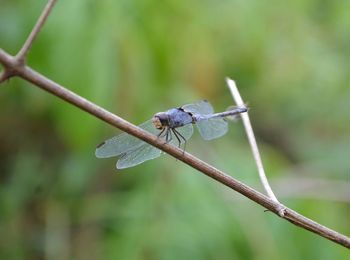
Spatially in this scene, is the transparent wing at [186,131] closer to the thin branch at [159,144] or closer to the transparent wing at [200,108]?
the transparent wing at [200,108]

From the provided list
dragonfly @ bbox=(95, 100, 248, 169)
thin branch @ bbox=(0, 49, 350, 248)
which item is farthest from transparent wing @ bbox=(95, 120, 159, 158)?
thin branch @ bbox=(0, 49, 350, 248)

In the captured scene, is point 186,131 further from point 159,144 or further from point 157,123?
point 159,144

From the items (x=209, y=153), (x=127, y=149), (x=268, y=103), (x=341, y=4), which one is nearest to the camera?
(x=127, y=149)

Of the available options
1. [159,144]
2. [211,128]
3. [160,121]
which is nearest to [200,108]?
[211,128]

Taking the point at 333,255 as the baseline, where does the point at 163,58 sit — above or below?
above

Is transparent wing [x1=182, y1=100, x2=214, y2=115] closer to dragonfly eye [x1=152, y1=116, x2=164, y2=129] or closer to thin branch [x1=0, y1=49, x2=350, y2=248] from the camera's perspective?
dragonfly eye [x1=152, y1=116, x2=164, y2=129]

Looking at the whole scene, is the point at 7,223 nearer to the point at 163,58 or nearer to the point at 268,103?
the point at 163,58

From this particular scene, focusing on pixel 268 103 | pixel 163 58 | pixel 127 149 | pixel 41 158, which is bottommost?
pixel 127 149

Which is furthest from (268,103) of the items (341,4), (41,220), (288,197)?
(41,220)
